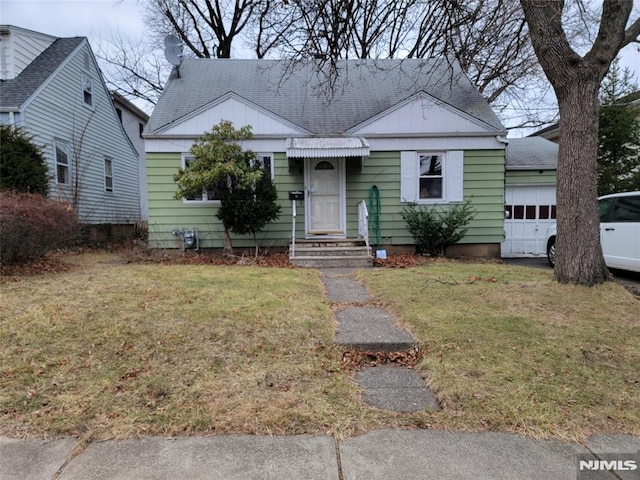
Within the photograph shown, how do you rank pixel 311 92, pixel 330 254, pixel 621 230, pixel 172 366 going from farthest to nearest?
pixel 311 92, pixel 330 254, pixel 621 230, pixel 172 366

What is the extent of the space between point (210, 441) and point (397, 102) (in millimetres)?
9971

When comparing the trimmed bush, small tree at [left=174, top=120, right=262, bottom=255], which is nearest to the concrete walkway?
small tree at [left=174, top=120, right=262, bottom=255]

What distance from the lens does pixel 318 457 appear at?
208cm

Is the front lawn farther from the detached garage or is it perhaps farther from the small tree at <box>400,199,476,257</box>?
the detached garage

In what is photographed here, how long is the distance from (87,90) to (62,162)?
313 centimetres

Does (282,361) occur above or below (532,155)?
below

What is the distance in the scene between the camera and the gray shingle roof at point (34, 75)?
10594 millimetres

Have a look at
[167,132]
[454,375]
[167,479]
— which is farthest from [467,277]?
[167,132]

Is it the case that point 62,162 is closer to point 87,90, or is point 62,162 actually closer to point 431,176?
point 87,90

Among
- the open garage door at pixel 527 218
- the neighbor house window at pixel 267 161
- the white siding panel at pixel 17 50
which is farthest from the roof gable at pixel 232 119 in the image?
the open garage door at pixel 527 218

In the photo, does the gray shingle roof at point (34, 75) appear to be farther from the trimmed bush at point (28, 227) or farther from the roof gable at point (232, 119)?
the trimmed bush at point (28, 227)

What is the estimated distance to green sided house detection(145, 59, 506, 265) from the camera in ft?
32.4

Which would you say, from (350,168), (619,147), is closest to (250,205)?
(350,168)

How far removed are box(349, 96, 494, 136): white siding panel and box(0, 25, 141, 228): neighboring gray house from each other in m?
9.02
